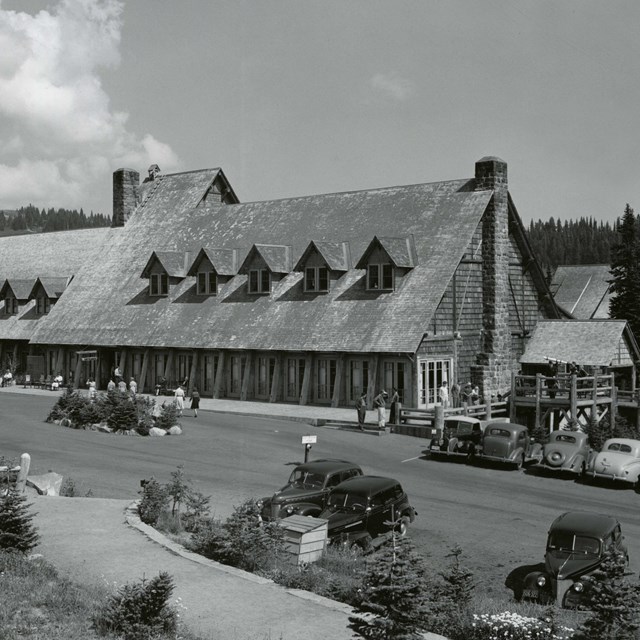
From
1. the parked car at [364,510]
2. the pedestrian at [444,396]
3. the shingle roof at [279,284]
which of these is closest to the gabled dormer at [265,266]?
the shingle roof at [279,284]

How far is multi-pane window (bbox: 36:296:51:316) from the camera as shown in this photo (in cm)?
5578

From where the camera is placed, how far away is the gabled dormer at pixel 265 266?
4572 cm

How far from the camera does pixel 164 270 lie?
49.8 m

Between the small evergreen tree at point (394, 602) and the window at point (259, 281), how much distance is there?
34719 mm

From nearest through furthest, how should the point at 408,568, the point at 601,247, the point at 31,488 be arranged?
the point at 408,568 → the point at 31,488 → the point at 601,247

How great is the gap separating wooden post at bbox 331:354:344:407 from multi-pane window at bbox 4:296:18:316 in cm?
2631

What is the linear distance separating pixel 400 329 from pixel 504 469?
11.5 meters

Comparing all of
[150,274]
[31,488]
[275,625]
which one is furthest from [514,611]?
[150,274]

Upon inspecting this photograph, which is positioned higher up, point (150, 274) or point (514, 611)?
point (150, 274)

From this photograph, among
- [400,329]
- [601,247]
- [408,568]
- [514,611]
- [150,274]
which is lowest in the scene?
[514,611]

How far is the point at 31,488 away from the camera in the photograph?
2227 centimetres

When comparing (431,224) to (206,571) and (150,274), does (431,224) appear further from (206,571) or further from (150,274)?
(206,571)

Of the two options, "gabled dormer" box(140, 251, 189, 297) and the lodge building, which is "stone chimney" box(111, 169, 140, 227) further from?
"gabled dormer" box(140, 251, 189, 297)

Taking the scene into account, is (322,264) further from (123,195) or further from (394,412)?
(123,195)
